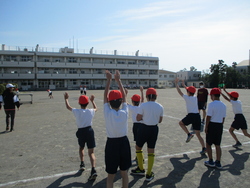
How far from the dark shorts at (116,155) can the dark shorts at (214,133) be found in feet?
7.45

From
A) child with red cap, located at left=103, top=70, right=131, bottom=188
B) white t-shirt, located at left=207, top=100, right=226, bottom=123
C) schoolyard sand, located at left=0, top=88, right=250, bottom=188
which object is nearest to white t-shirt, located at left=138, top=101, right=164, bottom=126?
child with red cap, located at left=103, top=70, right=131, bottom=188

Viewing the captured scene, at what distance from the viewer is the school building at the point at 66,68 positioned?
56.4 metres

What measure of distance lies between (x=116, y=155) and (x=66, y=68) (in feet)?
205

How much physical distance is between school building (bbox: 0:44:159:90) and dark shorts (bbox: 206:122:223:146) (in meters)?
59.2

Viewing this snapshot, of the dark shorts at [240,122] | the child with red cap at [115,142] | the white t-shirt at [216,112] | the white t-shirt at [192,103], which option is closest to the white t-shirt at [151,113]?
the child with red cap at [115,142]

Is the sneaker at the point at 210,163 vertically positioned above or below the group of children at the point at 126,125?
below

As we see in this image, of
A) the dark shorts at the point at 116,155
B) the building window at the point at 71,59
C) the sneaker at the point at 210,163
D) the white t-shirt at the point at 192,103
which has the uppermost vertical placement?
the building window at the point at 71,59

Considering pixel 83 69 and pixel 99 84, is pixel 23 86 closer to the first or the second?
pixel 83 69

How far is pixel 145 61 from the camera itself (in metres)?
74.2

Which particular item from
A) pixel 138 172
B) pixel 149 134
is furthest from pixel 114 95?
pixel 138 172

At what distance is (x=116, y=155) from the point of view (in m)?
3.02

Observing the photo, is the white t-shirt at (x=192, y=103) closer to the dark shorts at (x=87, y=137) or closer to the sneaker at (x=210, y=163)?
the sneaker at (x=210, y=163)

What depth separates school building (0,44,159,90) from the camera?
2221 inches

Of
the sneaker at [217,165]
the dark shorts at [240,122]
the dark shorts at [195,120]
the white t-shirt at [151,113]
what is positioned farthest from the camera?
the dark shorts at [240,122]
